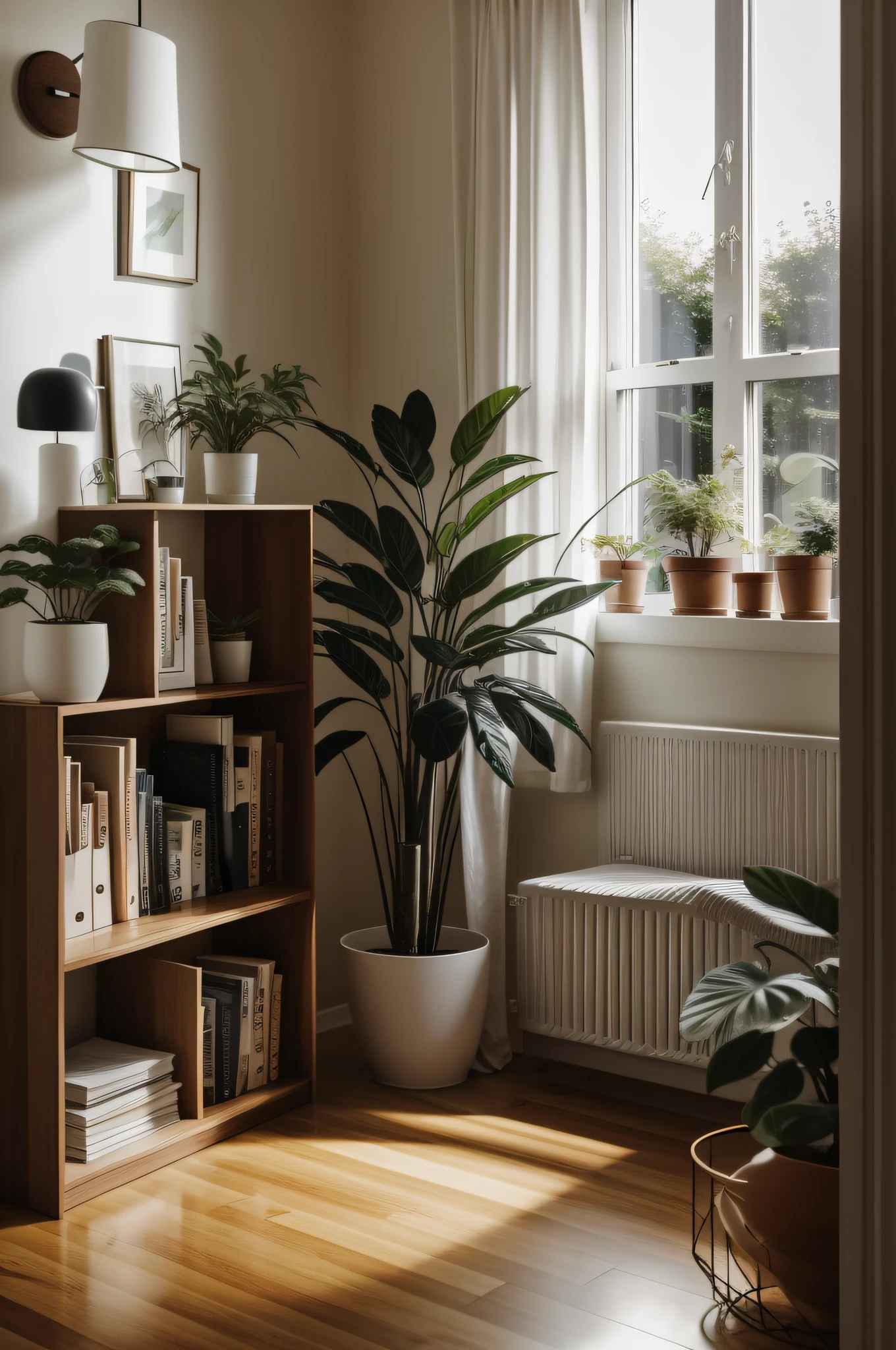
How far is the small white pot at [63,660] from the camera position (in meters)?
2.56

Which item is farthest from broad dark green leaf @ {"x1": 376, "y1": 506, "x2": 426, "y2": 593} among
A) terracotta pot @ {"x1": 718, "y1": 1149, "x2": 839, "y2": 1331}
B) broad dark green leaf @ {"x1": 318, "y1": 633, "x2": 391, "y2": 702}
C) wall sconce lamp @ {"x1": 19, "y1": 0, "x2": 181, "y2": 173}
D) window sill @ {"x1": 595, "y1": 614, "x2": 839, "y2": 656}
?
terracotta pot @ {"x1": 718, "y1": 1149, "x2": 839, "y2": 1331}

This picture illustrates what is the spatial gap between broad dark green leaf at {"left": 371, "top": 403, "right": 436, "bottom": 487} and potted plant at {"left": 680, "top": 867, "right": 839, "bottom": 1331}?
1369mm

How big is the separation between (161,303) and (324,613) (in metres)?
0.97

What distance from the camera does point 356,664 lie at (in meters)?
3.17

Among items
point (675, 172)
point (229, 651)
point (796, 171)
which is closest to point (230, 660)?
point (229, 651)

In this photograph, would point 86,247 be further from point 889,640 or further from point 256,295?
point 889,640

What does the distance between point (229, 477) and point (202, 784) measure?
28.5 inches

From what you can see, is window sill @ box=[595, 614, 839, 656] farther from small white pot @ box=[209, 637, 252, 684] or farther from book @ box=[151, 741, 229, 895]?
book @ box=[151, 741, 229, 895]

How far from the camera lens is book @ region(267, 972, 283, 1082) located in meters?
3.12

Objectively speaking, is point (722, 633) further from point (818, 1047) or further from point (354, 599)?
point (818, 1047)

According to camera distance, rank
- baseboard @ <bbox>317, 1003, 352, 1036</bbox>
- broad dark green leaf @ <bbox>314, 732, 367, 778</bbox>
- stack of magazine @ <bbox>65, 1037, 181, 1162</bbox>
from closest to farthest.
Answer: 1. stack of magazine @ <bbox>65, 1037, 181, 1162</bbox>
2. broad dark green leaf @ <bbox>314, 732, 367, 778</bbox>
3. baseboard @ <bbox>317, 1003, 352, 1036</bbox>

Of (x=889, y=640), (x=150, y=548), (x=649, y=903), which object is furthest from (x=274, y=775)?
(x=889, y=640)

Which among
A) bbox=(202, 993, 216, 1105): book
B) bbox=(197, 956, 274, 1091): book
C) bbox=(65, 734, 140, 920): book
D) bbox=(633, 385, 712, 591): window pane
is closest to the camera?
bbox=(65, 734, 140, 920): book

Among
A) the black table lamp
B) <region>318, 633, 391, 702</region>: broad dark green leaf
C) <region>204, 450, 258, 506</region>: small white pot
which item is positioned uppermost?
the black table lamp
